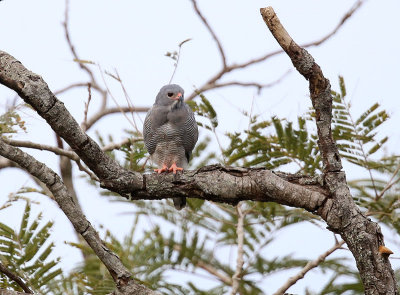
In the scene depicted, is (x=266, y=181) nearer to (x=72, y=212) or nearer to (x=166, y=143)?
(x=72, y=212)

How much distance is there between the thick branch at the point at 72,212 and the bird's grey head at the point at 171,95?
2607mm

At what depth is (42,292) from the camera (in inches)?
184

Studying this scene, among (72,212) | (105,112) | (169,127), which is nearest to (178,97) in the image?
(169,127)

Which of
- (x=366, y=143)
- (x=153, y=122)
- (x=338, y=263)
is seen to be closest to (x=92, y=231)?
(x=153, y=122)

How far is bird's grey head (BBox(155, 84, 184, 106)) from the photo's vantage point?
20.1ft

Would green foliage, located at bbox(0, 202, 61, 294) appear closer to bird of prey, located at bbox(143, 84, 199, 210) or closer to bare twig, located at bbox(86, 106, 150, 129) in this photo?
bird of prey, located at bbox(143, 84, 199, 210)

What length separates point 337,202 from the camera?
375 cm

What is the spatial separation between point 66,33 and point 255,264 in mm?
4233

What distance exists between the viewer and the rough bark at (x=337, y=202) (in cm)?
355

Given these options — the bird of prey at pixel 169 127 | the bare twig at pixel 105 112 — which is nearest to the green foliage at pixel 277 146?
the bird of prey at pixel 169 127

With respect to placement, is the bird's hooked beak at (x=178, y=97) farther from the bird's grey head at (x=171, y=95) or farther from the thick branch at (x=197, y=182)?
the thick branch at (x=197, y=182)

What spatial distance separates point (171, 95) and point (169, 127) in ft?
1.14

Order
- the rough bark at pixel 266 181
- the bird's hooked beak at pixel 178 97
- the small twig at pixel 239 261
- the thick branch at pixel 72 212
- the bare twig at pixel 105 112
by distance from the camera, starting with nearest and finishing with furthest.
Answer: the rough bark at pixel 266 181 → the thick branch at pixel 72 212 → the small twig at pixel 239 261 → the bird's hooked beak at pixel 178 97 → the bare twig at pixel 105 112

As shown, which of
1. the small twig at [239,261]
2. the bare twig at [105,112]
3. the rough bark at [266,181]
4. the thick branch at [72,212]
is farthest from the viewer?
the bare twig at [105,112]
